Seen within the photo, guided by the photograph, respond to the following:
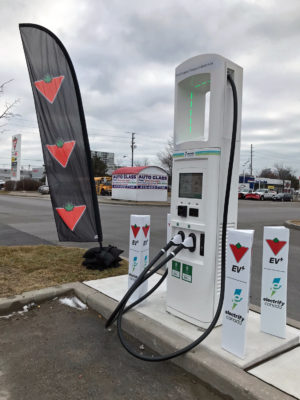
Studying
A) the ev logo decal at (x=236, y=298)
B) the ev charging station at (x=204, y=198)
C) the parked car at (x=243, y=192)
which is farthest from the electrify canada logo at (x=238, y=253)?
the parked car at (x=243, y=192)

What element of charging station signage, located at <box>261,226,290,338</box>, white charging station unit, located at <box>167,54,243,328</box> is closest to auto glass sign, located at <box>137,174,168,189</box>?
white charging station unit, located at <box>167,54,243,328</box>

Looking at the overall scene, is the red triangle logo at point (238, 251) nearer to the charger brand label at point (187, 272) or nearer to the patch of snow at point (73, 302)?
the charger brand label at point (187, 272)

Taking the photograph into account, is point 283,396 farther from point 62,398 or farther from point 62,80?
point 62,80

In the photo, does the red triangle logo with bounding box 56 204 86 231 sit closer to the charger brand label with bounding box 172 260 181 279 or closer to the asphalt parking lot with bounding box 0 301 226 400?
the asphalt parking lot with bounding box 0 301 226 400

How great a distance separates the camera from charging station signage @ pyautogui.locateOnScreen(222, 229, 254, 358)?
2.79 m

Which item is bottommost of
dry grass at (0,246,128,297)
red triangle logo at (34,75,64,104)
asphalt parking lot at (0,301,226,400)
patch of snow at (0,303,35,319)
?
asphalt parking lot at (0,301,226,400)

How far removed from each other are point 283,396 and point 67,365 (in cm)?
182

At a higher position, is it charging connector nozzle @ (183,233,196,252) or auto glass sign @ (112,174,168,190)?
auto glass sign @ (112,174,168,190)

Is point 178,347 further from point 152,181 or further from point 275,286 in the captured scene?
point 152,181

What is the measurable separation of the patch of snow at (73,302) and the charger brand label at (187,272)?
1.53 meters

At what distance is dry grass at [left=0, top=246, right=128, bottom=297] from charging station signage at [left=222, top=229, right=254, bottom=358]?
281 cm

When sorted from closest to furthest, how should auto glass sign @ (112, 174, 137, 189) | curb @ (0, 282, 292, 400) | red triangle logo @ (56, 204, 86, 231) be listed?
curb @ (0, 282, 292, 400) < red triangle logo @ (56, 204, 86, 231) < auto glass sign @ (112, 174, 137, 189)

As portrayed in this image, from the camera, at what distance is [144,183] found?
2683cm

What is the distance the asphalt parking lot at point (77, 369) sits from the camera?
2594mm
